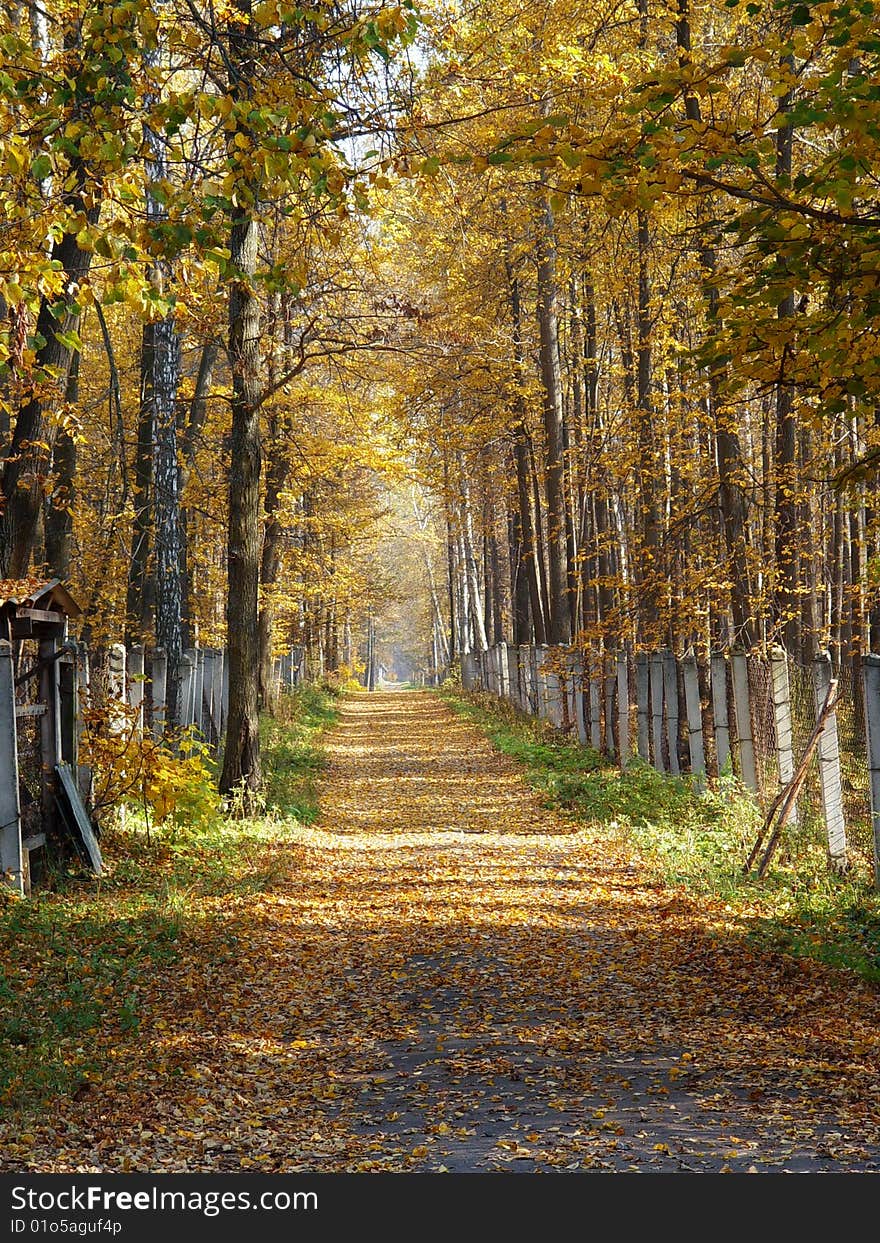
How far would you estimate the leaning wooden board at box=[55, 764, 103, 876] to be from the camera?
9.56 m

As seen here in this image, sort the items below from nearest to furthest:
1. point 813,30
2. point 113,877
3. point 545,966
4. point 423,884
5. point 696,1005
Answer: point 813,30, point 696,1005, point 545,966, point 113,877, point 423,884

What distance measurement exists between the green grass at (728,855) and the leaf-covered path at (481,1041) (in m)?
0.31

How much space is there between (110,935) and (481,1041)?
2.98 meters

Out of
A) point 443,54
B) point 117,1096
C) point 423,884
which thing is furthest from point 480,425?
point 117,1096

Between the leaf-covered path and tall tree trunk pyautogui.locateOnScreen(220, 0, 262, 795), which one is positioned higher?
tall tree trunk pyautogui.locateOnScreen(220, 0, 262, 795)

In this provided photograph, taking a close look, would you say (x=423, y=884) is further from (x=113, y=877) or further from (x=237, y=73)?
(x=237, y=73)

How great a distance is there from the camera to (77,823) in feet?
31.5

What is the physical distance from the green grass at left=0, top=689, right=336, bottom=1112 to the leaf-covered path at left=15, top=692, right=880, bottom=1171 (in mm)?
140

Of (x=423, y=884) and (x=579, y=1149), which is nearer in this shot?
(x=579, y=1149)

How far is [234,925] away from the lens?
882 cm

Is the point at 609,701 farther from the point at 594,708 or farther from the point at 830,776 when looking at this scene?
the point at 830,776

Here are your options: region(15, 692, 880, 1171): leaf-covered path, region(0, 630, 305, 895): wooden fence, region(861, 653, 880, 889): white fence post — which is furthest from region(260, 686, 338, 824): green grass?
region(861, 653, 880, 889): white fence post

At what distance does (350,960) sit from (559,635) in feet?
49.8

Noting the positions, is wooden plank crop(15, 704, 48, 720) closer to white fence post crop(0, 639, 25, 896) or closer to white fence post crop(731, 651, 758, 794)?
white fence post crop(0, 639, 25, 896)
